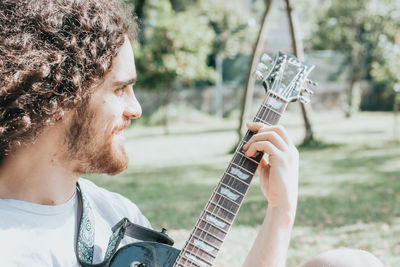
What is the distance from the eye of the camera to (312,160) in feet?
32.8

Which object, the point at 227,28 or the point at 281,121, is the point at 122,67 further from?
the point at 227,28

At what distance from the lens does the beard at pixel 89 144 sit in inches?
58.8

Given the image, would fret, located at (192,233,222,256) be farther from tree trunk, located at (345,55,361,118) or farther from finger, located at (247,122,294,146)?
tree trunk, located at (345,55,361,118)

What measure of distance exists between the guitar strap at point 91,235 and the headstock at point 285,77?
0.80 metres

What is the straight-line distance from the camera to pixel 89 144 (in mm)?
1503

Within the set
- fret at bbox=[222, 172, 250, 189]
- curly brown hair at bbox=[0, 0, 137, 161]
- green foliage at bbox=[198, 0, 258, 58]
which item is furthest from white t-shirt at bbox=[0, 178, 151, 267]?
green foliage at bbox=[198, 0, 258, 58]

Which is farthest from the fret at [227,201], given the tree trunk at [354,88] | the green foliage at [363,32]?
the green foliage at [363,32]

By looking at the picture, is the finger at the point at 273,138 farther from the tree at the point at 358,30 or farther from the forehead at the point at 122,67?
the tree at the point at 358,30

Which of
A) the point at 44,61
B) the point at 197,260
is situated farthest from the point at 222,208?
the point at 44,61

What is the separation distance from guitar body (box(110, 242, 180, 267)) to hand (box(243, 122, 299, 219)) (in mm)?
419

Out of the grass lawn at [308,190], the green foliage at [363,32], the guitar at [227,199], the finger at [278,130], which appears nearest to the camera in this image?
the guitar at [227,199]

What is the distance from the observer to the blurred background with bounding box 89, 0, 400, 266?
5.74 metres

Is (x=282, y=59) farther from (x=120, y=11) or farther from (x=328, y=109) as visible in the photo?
(x=328, y=109)

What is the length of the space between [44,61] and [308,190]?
6.54 metres
